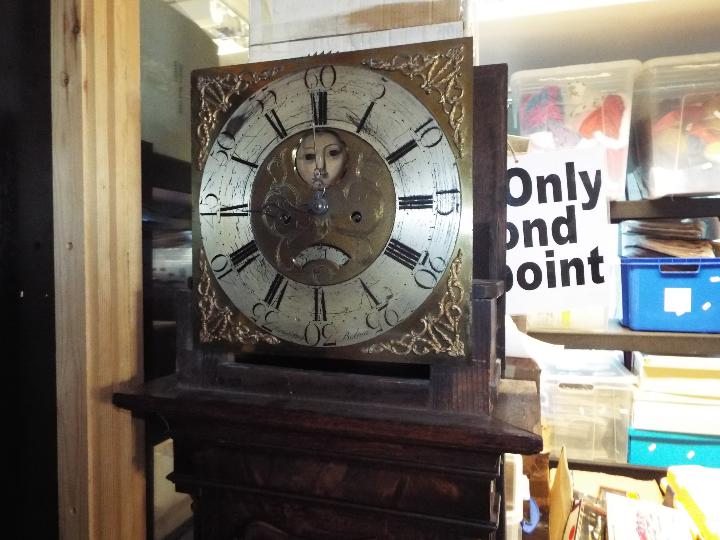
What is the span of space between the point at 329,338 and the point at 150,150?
70cm

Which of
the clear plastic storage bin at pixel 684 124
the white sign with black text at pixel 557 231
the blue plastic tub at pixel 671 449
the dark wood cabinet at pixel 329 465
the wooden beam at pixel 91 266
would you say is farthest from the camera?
the blue plastic tub at pixel 671 449

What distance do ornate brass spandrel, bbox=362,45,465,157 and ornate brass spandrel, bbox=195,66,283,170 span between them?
29 centimetres

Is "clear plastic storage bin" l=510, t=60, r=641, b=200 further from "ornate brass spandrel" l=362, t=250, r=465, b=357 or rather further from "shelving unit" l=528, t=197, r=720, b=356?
"ornate brass spandrel" l=362, t=250, r=465, b=357

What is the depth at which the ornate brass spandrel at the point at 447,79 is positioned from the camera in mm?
709

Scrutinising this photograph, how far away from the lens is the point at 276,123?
793 mm

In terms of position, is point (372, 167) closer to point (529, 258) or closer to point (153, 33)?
point (529, 258)

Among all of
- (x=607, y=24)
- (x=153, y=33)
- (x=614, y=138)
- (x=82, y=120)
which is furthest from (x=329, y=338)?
(x=607, y=24)

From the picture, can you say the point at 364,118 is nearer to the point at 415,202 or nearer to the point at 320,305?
the point at 415,202

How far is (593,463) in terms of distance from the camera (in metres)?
1.72

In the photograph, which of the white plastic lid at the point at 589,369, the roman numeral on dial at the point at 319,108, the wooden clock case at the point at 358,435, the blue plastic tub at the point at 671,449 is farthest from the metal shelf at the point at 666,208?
the roman numeral on dial at the point at 319,108

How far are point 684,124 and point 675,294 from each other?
59cm

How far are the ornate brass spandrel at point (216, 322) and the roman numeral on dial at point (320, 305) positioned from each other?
10cm

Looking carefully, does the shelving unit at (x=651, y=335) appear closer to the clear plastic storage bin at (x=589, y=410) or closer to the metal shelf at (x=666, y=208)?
the metal shelf at (x=666, y=208)

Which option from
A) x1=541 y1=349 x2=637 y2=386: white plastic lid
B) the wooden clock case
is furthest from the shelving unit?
the wooden clock case
